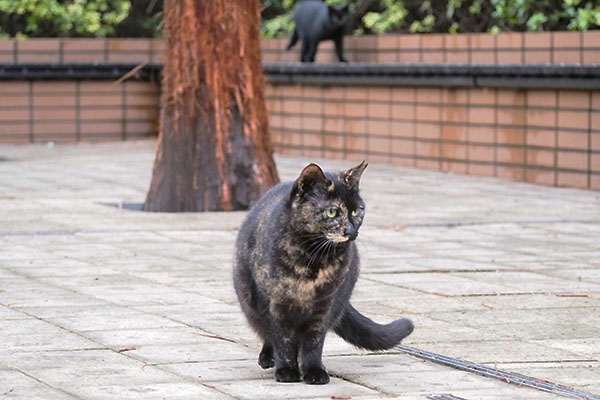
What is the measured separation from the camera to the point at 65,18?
18.9m

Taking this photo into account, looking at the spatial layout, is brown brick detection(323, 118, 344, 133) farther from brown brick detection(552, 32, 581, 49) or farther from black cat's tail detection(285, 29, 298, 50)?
brown brick detection(552, 32, 581, 49)

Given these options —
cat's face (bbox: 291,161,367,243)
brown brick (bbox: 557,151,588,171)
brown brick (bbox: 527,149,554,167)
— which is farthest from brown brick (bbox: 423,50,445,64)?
cat's face (bbox: 291,161,367,243)

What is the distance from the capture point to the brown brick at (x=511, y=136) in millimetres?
12750

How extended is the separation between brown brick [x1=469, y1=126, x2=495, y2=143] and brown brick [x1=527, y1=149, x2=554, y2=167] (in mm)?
557

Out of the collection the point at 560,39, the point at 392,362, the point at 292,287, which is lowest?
the point at 392,362

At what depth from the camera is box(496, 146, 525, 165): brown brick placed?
42.0 feet

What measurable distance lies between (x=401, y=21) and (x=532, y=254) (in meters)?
9.01

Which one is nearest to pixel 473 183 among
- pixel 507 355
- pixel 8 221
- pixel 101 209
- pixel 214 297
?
pixel 101 209

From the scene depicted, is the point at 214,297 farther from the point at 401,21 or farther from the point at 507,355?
the point at 401,21

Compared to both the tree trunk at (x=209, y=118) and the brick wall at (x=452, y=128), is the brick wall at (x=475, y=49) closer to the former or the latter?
the brick wall at (x=452, y=128)

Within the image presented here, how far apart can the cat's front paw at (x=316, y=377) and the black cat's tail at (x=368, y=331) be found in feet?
1.29

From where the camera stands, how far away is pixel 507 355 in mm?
5250

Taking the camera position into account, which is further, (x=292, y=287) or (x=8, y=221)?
(x=8, y=221)

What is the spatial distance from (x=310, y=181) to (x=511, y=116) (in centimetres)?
846
